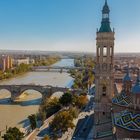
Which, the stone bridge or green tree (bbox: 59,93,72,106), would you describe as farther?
the stone bridge

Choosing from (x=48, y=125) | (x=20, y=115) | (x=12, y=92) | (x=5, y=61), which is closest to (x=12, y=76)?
(x=5, y=61)

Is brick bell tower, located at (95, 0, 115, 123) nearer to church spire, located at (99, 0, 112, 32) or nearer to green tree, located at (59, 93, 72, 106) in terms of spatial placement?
church spire, located at (99, 0, 112, 32)

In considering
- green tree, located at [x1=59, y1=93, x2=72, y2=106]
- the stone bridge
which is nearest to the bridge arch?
the stone bridge

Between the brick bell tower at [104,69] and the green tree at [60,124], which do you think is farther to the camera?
the green tree at [60,124]

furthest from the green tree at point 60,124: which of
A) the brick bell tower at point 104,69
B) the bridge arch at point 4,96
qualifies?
the bridge arch at point 4,96

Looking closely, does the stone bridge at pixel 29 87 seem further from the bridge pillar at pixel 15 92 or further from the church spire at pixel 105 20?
the church spire at pixel 105 20

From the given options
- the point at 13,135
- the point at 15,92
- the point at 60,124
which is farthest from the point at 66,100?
the point at 13,135

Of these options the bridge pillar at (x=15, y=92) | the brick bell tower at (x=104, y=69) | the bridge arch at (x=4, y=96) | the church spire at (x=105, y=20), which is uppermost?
the church spire at (x=105, y=20)

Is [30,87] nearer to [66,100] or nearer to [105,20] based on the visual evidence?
[66,100]
